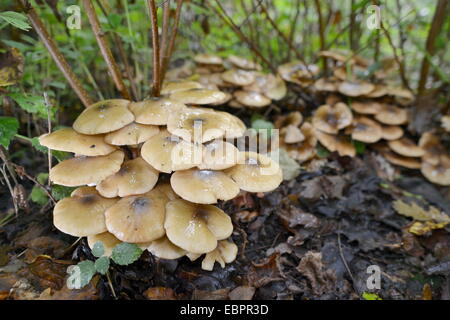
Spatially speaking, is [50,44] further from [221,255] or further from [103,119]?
[221,255]

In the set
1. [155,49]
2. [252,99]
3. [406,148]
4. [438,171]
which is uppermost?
[155,49]

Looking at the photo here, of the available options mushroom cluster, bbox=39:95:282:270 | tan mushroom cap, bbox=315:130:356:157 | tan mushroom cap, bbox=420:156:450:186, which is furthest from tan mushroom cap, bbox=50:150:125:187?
tan mushroom cap, bbox=420:156:450:186

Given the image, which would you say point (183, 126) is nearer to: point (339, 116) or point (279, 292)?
point (279, 292)

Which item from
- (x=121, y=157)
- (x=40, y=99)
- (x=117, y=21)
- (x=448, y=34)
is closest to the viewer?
(x=121, y=157)

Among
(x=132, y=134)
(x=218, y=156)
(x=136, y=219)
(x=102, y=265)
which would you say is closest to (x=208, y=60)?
(x=132, y=134)
